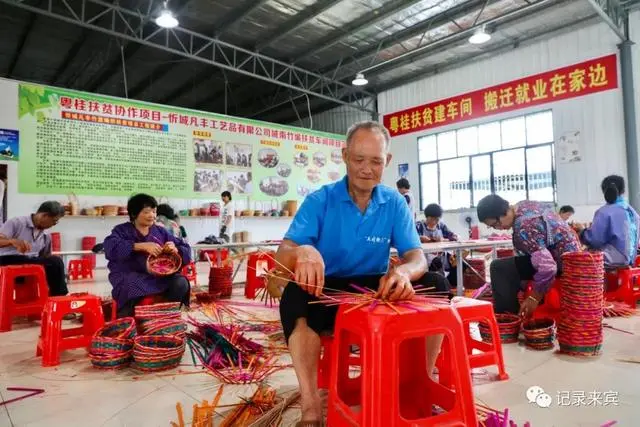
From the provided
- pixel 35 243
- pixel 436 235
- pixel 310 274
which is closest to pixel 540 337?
pixel 310 274

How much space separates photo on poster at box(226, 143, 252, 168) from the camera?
8031mm

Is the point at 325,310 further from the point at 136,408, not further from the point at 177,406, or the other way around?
the point at 136,408

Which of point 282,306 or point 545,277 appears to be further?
point 545,277

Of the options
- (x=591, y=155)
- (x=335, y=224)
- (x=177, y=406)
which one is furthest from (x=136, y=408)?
(x=591, y=155)

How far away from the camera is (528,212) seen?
2588mm

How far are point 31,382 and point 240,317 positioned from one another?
1.67m

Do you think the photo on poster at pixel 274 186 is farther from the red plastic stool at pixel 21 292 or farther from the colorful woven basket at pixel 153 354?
the colorful woven basket at pixel 153 354

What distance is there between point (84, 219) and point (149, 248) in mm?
4748

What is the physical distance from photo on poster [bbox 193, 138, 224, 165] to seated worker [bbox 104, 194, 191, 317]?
4.87 meters

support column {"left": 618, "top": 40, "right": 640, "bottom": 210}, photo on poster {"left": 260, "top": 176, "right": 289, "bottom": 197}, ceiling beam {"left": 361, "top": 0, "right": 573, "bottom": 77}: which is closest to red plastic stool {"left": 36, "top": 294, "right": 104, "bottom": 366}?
photo on poster {"left": 260, "top": 176, "right": 289, "bottom": 197}

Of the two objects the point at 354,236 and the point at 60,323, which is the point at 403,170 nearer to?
the point at 60,323

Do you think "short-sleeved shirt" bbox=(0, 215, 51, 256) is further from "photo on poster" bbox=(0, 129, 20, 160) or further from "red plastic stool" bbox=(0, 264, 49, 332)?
"photo on poster" bbox=(0, 129, 20, 160)

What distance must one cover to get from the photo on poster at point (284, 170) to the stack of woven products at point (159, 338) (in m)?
6.37

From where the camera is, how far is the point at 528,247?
254cm
